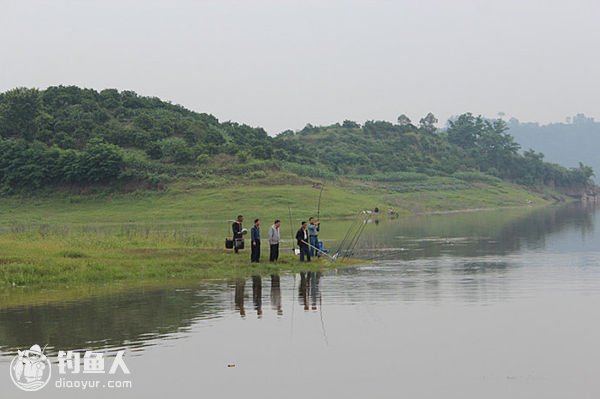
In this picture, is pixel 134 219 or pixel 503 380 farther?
pixel 134 219

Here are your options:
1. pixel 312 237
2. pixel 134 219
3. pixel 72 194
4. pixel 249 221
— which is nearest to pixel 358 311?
pixel 312 237

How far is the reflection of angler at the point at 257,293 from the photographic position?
23.6 metres

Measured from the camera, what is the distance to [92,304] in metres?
24.0

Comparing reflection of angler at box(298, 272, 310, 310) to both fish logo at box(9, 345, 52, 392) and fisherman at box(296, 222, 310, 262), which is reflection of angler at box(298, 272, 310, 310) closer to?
fisherman at box(296, 222, 310, 262)

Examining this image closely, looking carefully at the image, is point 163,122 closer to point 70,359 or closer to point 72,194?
point 72,194

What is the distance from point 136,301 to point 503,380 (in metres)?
12.2

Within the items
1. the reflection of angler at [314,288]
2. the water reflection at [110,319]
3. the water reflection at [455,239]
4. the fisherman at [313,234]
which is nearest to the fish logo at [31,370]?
the water reflection at [110,319]

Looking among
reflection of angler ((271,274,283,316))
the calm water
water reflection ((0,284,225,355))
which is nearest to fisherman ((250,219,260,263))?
reflection of angler ((271,274,283,316))

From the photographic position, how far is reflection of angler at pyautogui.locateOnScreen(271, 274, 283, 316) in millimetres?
23672

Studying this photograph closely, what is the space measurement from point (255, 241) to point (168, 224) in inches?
1489

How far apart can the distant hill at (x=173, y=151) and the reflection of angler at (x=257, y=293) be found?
5841 cm

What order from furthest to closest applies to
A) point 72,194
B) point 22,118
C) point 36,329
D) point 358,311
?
point 22,118 < point 72,194 < point 358,311 < point 36,329

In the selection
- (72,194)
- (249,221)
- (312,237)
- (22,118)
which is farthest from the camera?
(22,118)

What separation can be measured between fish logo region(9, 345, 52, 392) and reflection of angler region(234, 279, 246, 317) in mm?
6150
